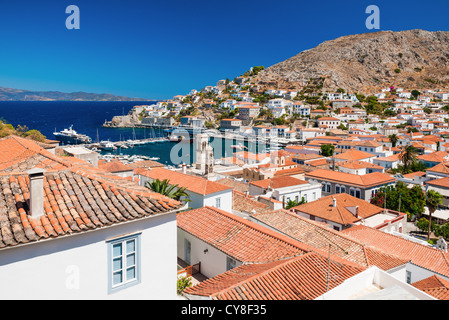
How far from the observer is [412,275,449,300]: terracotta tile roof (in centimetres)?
1020

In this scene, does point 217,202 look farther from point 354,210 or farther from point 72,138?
point 72,138

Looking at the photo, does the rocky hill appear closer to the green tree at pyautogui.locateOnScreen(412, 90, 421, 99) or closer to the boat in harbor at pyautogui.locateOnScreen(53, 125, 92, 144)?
the green tree at pyautogui.locateOnScreen(412, 90, 421, 99)

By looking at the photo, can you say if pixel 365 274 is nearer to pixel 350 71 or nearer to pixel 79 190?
pixel 79 190

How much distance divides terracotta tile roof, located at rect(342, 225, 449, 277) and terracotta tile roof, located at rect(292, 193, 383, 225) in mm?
4034

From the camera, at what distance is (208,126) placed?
128625 millimetres

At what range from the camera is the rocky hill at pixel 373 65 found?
509 feet

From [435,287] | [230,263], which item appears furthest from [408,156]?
[230,263]

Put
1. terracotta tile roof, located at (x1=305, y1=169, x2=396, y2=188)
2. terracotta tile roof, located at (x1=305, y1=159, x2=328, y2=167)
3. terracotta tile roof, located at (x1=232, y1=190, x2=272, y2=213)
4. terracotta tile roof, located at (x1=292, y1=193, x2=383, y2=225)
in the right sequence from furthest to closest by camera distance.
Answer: terracotta tile roof, located at (x1=305, y1=159, x2=328, y2=167), terracotta tile roof, located at (x1=305, y1=169, x2=396, y2=188), terracotta tile roof, located at (x1=292, y1=193, x2=383, y2=225), terracotta tile roof, located at (x1=232, y1=190, x2=272, y2=213)

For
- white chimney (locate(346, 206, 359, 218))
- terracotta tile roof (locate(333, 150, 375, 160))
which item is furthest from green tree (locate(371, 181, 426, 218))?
terracotta tile roof (locate(333, 150, 375, 160))

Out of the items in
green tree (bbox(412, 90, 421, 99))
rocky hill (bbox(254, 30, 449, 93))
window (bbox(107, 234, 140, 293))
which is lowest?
window (bbox(107, 234, 140, 293))

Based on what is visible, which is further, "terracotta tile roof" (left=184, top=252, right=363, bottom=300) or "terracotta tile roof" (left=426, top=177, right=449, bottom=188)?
"terracotta tile roof" (left=426, top=177, right=449, bottom=188)

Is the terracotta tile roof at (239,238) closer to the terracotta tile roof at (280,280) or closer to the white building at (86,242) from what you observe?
the terracotta tile roof at (280,280)

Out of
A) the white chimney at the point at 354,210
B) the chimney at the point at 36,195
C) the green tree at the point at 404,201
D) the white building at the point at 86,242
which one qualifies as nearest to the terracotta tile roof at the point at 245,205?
the white chimney at the point at 354,210

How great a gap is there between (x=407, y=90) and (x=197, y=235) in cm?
16437
